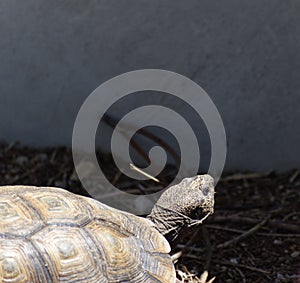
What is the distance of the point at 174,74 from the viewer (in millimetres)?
3529

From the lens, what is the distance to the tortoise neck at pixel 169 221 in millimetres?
2782

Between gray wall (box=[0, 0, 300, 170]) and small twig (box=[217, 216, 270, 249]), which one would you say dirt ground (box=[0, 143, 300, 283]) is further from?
gray wall (box=[0, 0, 300, 170])

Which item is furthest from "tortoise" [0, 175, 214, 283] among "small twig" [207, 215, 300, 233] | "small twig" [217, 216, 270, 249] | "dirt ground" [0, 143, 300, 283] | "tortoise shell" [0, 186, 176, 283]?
"small twig" [207, 215, 300, 233]

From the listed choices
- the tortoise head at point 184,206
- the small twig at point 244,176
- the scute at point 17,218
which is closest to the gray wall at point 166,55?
the small twig at point 244,176

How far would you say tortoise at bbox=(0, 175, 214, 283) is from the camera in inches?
92.0

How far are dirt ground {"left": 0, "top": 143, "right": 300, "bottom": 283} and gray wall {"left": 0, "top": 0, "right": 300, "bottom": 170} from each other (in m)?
0.17

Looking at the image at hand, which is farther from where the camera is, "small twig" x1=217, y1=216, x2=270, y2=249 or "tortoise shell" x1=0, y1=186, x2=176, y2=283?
"small twig" x1=217, y1=216, x2=270, y2=249

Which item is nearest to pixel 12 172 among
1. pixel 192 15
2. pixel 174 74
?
pixel 174 74

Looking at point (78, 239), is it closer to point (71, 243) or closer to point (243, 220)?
point (71, 243)

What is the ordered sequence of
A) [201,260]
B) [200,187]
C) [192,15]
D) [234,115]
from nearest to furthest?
1. [200,187]
2. [201,260]
3. [192,15]
4. [234,115]

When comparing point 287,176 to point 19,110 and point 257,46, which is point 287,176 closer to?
point 257,46

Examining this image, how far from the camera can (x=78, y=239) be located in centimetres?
244

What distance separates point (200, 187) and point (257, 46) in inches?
39.8

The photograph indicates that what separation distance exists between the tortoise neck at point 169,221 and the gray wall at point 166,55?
95 cm
